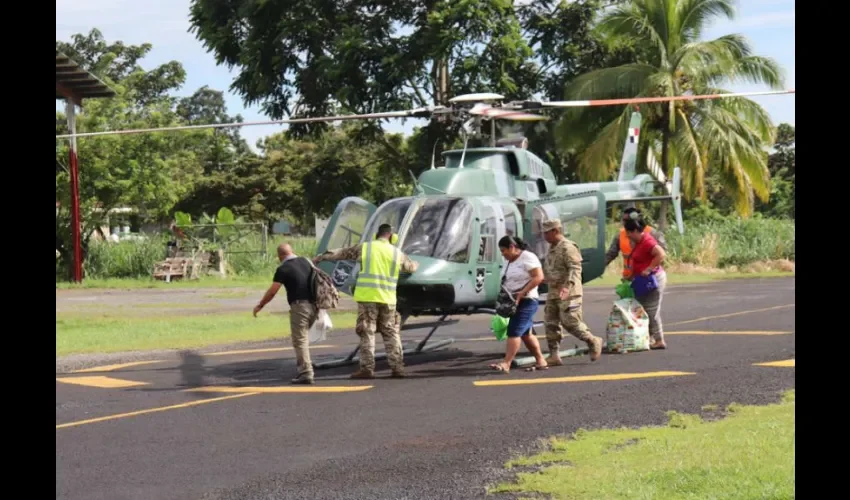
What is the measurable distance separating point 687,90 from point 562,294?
23659 mm

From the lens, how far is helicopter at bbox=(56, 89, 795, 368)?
12.9 meters

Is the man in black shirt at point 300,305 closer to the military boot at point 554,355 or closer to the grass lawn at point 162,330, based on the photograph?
the military boot at point 554,355

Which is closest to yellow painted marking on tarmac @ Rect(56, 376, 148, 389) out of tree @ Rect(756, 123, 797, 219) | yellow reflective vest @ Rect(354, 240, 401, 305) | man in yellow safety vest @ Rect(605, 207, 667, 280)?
yellow reflective vest @ Rect(354, 240, 401, 305)

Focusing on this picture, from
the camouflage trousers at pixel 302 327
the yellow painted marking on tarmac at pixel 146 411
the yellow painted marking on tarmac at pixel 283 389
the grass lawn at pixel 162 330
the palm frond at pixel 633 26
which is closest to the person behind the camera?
the yellow painted marking on tarmac at pixel 146 411

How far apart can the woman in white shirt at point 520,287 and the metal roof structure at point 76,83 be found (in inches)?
841

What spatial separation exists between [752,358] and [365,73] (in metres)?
23.0

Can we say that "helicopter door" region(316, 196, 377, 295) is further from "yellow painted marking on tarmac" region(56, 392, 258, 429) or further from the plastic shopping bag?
"yellow painted marking on tarmac" region(56, 392, 258, 429)

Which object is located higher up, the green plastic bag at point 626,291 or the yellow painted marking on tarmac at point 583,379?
the green plastic bag at point 626,291

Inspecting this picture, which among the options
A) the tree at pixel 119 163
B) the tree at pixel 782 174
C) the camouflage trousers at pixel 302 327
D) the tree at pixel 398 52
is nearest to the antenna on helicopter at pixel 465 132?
the camouflage trousers at pixel 302 327

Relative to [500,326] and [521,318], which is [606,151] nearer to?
[500,326]

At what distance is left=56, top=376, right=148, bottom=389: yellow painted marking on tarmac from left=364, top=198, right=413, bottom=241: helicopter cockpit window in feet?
11.1

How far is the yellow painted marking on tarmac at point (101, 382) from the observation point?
12.6 meters
